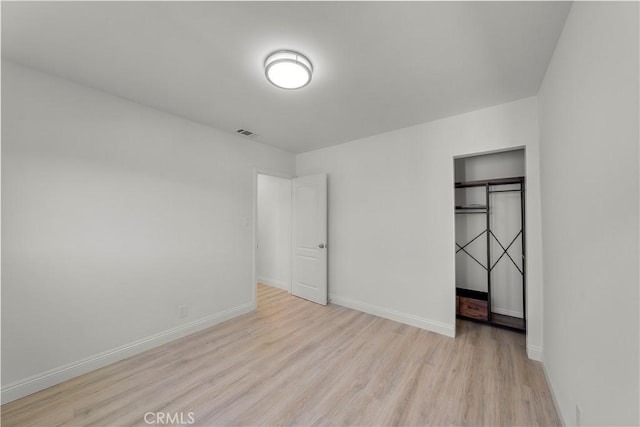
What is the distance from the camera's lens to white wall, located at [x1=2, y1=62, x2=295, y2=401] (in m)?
1.83

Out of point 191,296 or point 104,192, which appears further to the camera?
point 191,296

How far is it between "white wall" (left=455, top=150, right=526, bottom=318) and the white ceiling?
100 centimetres

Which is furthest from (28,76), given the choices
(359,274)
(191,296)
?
(359,274)

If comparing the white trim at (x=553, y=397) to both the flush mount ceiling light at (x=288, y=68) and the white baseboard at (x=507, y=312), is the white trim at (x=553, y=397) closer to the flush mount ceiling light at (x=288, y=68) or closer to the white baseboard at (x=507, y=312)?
the white baseboard at (x=507, y=312)

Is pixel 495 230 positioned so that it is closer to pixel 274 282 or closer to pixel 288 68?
pixel 288 68

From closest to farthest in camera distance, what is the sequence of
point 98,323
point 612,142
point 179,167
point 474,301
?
1. point 612,142
2. point 98,323
3. point 179,167
4. point 474,301

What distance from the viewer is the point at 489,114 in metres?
2.54

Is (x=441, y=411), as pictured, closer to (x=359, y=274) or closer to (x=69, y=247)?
(x=359, y=274)

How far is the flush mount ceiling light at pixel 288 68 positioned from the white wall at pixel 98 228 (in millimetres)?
1582

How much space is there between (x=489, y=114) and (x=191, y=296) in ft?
12.9

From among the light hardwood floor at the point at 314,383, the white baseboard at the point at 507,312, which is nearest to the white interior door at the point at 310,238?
the light hardwood floor at the point at 314,383

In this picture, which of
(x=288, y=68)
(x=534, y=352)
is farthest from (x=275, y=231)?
(x=534, y=352)

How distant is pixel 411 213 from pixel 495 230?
1143 mm

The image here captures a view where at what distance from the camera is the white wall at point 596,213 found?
0.83m
